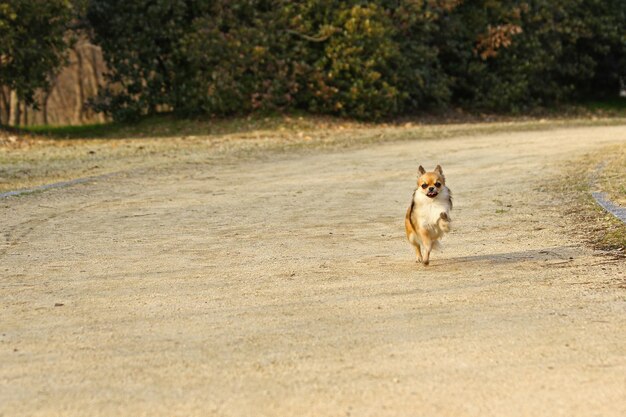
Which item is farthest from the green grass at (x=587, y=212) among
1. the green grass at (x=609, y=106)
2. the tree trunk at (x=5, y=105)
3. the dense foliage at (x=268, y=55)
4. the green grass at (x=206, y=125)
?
the tree trunk at (x=5, y=105)

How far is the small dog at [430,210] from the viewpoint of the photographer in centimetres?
823

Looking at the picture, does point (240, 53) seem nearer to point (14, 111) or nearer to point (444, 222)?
point (14, 111)

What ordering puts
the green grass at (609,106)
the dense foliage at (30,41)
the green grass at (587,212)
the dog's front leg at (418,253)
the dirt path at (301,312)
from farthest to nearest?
1. the green grass at (609,106)
2. the dense foliage at (30,41)
3. the green grass at (587,212)
4. the dog's front leg at (418,253)
5. the dirt path at (301,312)

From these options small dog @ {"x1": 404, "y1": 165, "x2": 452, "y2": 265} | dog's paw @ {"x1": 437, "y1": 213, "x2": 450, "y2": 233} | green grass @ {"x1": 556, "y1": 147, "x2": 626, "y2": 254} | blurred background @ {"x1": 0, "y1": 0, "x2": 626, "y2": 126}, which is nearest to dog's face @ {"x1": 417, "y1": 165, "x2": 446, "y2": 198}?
small dog @ {"x1": 404, "y1": 165, "x2": 452, "y2": 265}

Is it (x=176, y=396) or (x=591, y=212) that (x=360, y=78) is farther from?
(x=176, y=396)

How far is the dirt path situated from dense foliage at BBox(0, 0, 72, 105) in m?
11.6

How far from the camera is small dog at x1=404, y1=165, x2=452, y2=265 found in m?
8.23

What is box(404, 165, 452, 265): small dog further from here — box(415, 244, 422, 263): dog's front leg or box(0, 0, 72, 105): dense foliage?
box(0, 0, 72, 105): dense foliage

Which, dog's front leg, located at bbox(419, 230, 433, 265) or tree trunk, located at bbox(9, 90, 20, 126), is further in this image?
tree trunk, located at bbox(9, 90, 20, 126)

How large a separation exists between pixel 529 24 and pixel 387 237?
2303 centimetres

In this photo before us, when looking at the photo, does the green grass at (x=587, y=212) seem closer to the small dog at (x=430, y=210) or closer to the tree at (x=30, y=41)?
the small dog at (x=430, y=210)

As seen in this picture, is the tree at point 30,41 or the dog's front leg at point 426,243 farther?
the tree at point 30,41

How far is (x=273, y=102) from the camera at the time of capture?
27141 millimetres

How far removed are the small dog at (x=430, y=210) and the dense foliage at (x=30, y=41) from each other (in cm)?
1713
